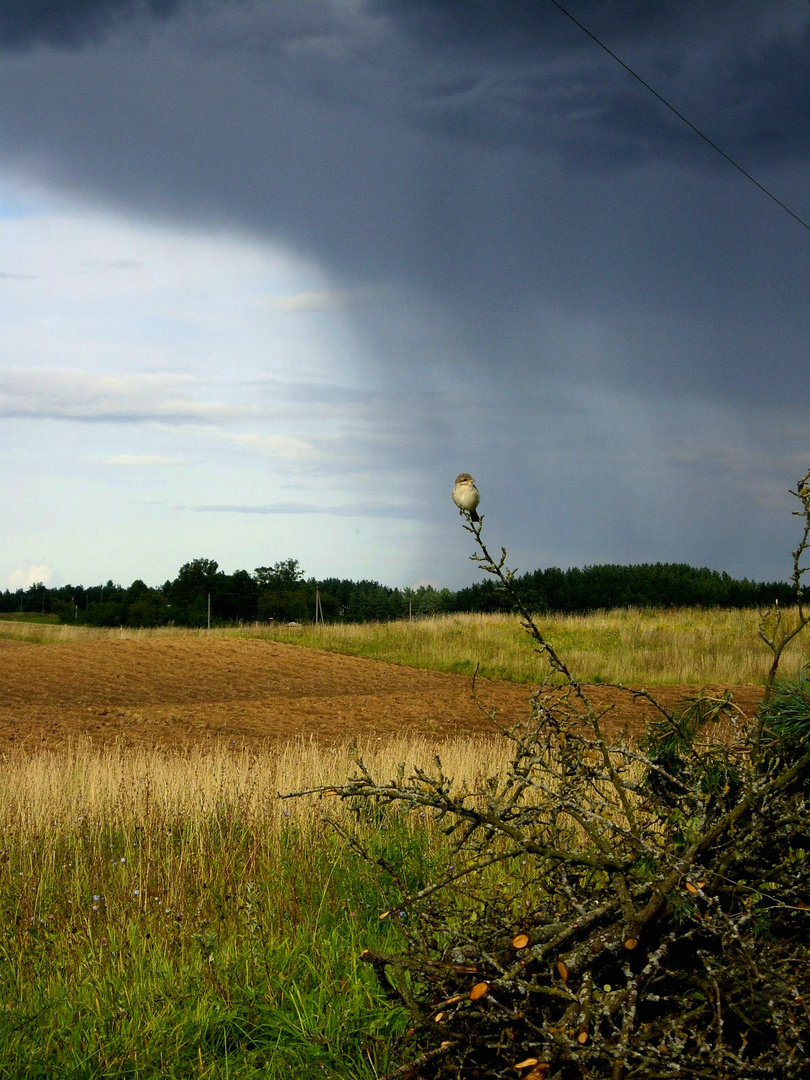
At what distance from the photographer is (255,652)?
25047 millimetres

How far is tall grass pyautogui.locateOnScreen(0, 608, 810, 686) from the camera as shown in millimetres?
22203

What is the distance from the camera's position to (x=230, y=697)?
18219 mm

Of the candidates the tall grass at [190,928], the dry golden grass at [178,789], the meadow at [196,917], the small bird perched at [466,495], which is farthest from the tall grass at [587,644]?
the small bird perched at [466,495]

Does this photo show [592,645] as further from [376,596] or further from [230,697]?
[376,596]

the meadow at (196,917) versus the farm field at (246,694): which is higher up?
the meadow at (196,917)

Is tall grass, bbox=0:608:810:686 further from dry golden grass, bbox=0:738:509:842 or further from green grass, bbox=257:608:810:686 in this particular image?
dry golden grass, bbox=0:738:509:842

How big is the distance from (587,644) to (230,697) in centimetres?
1186

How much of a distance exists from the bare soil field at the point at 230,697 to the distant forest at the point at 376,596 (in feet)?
42.5

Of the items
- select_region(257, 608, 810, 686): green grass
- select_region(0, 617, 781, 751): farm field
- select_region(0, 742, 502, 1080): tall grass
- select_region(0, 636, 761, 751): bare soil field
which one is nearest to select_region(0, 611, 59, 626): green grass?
select_region(257, 608, 810, 686): green grass

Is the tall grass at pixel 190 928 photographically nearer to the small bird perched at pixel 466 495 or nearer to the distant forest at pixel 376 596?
the small bird perched at pixel 466 495

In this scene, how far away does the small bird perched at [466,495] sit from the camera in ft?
8.14

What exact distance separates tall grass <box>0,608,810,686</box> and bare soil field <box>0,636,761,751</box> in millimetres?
1754

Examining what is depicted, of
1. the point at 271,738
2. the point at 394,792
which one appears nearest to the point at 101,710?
the point at 271,738

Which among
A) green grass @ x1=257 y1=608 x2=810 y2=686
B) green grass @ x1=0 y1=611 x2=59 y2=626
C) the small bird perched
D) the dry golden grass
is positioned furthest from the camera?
green grass @ x1=0 y1=611 x2=59 y2=626
